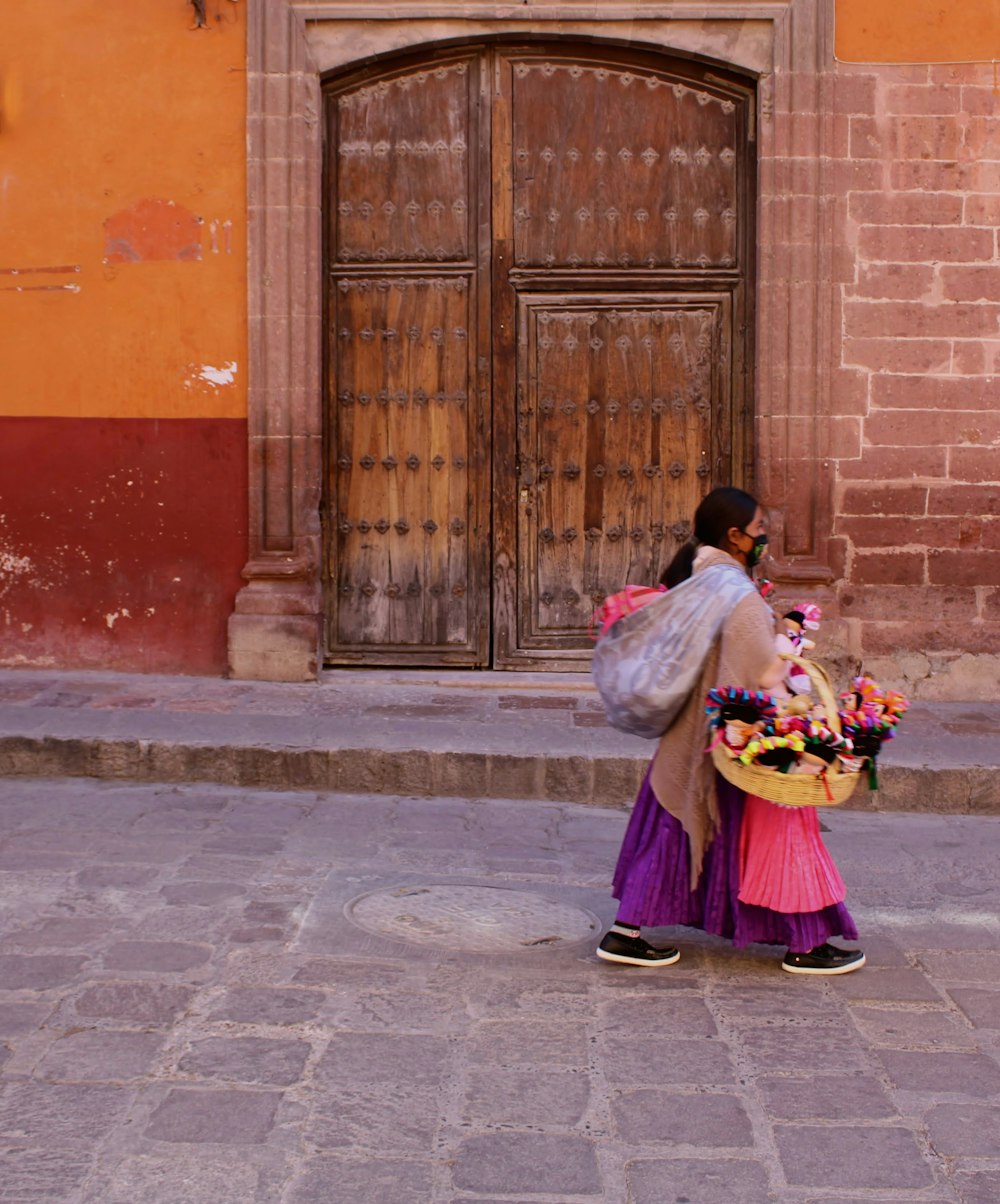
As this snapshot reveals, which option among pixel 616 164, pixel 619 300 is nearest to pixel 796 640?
pixel 619 300

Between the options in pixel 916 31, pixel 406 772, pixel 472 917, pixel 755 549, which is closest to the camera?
pixel 755 549

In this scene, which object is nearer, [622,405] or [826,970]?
[826,970]

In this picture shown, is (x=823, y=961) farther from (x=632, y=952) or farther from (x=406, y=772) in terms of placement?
(x=406, y=772)

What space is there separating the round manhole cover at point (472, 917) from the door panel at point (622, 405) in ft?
13.5

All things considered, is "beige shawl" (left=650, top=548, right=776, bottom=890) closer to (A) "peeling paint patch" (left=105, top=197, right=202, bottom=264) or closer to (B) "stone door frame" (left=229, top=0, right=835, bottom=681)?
(B) "stone door frame" (left=229, top=0, right=835, bottom=681)

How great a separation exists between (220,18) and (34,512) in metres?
3.02

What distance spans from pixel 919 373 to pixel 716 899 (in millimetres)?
5172

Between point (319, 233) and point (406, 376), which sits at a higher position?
point (319, 233)

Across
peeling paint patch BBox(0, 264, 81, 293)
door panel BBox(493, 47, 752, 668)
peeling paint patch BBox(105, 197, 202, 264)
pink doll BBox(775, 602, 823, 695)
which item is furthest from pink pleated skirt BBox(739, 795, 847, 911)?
peeling paint patch BBox(0, 264, 81, 293)

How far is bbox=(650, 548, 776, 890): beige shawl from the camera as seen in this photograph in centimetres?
482

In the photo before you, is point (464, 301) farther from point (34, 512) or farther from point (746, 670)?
point (746, 670)

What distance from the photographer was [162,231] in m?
9.46

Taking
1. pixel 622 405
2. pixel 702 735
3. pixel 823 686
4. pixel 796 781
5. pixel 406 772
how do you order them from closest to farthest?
1. pixel 796 781
2. pixel 823 686
3. pixel 702 735
4. pixel 406 772
5. pixel 622 405

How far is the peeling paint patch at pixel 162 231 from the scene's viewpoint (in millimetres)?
9445
